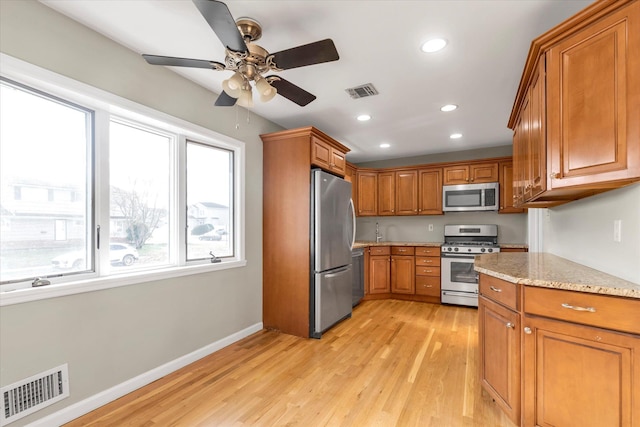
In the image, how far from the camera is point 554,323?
4.82ft

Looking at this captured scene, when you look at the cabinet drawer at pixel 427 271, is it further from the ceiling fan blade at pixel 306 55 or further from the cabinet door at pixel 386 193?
the ceiling fan blade at pixel 306 55

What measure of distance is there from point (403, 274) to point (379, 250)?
551mm

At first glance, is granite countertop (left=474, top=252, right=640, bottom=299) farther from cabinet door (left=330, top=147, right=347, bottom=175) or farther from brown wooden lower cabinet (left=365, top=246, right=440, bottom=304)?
brown wooden lower cabinet (left=365, top=246, right=440, bottom=304)

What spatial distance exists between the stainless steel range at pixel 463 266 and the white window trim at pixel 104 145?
3102mm

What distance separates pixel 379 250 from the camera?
16.1ft

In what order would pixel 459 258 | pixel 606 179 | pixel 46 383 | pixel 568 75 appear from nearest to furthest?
pixel 606 179
pixel 568 75
pixel 46 383
pixel 459 258

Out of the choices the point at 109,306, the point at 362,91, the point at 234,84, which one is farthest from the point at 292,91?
the point at 109,306

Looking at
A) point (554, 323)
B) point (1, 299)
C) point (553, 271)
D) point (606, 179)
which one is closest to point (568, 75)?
point (606, 179)

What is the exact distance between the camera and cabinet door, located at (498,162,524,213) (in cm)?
439

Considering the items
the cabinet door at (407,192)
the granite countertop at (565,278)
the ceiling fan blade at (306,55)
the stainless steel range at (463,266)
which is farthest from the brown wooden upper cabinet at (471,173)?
the ceiling fan blade at (306,55)

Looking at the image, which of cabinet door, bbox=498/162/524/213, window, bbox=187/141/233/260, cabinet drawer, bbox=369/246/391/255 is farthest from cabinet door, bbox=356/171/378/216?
window, bbox=187/141/233/260

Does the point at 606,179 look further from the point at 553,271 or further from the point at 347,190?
the point at 347,190

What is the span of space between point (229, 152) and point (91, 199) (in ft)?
4.68

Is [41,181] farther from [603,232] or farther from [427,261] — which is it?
[427,261]
